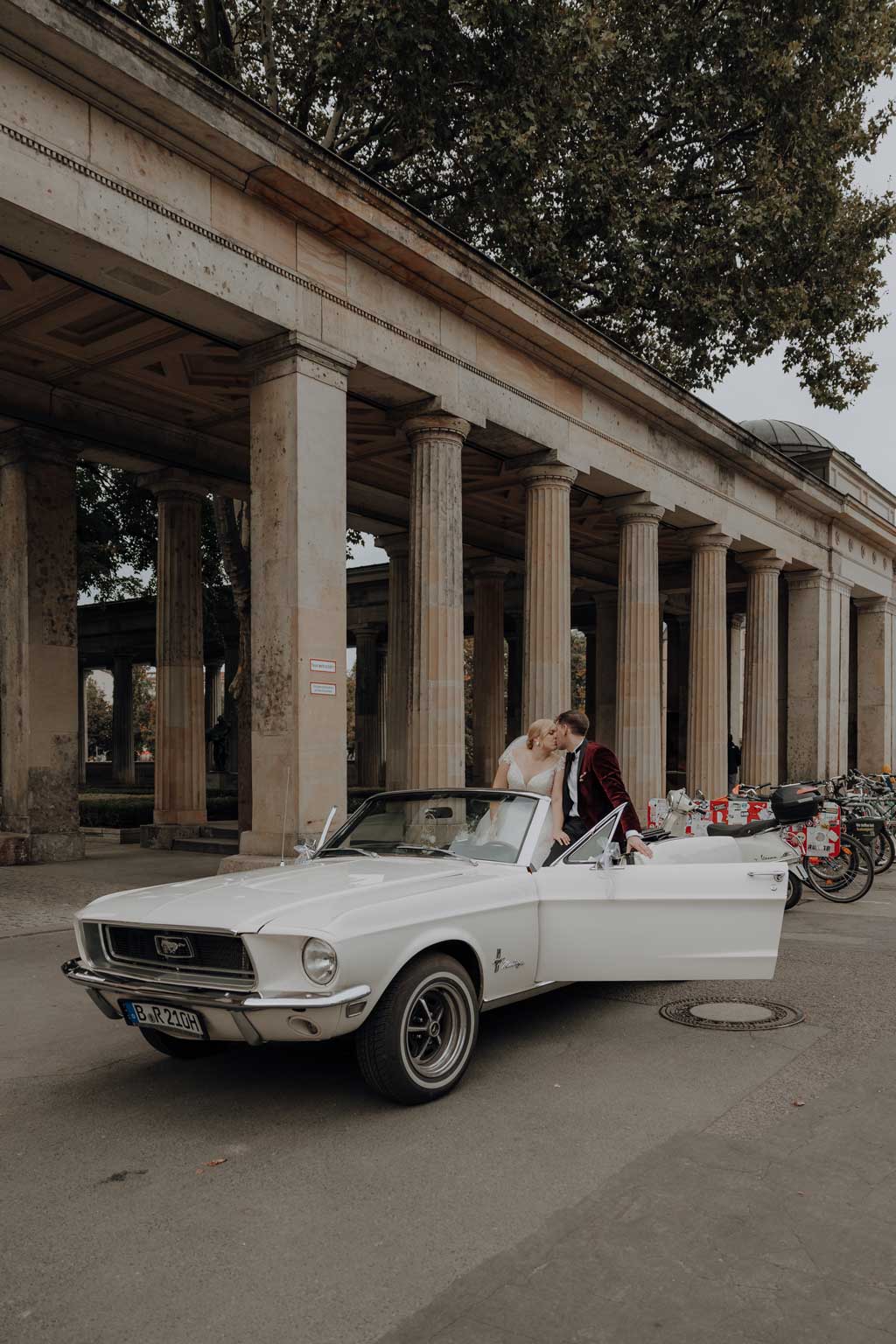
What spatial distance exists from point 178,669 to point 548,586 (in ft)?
20.8

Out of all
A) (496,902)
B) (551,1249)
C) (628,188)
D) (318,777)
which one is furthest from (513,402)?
(551,1249)

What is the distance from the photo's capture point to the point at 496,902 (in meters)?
5.32

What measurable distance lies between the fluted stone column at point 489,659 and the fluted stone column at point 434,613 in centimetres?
1230

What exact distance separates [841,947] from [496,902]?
14.8 ft

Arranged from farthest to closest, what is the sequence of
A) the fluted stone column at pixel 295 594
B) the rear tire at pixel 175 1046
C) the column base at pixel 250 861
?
the fluted stone column at pixel 295 594
the column base at pixel 250 861
the rear tire at pixel 175 1046

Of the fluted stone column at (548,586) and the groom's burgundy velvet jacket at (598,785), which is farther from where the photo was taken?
the fluted stone column at (548,586)

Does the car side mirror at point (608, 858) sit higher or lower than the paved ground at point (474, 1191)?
higher

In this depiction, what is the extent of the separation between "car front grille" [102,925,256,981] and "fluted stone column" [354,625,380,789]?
96.3 ft

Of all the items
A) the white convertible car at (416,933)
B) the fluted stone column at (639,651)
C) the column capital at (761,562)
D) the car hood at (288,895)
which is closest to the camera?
the white convertible car at (416,933)

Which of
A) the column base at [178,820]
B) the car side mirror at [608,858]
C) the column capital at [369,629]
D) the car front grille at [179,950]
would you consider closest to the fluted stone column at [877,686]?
the column capital at [369,629]

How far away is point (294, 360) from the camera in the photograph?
37.7ft

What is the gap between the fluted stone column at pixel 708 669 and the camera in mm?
21438

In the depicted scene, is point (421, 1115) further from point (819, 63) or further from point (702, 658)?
point (819, 63)

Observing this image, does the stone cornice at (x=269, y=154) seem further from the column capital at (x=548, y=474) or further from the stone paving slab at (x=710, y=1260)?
the stone paving slab at (x=710, y=1260)
